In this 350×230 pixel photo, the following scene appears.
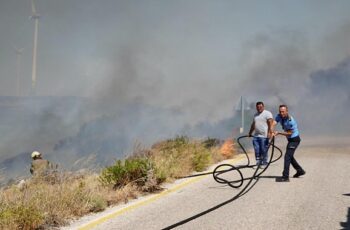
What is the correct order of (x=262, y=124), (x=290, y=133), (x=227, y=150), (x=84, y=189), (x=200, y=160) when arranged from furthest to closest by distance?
(x=227, y=150) → (x=200, y=160) → (x=262, y=124) → (x=290, y=133) → (x=84, y=189)

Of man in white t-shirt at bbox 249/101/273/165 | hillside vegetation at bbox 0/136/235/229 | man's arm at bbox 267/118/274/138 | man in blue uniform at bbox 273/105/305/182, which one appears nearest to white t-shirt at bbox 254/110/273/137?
man in white t-shirt at bbox 249/101/273/165

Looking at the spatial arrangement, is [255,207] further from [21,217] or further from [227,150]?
[227,150]

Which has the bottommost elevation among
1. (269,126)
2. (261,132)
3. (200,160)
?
(200,160)

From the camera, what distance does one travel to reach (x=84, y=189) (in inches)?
334

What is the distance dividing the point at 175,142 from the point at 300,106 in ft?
176

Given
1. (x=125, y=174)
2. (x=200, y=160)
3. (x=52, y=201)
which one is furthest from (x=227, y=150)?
(x=52, y=201)

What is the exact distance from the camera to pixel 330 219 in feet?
22.0

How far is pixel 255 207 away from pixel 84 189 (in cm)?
310

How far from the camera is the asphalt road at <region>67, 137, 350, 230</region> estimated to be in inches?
258

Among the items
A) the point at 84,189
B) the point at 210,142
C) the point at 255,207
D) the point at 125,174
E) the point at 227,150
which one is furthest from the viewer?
the point at 210,142

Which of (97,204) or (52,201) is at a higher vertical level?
(52,201)

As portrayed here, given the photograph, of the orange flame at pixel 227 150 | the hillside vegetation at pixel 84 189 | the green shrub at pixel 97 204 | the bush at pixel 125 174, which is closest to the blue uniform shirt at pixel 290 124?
the hillside vegetation at pixel 84 189

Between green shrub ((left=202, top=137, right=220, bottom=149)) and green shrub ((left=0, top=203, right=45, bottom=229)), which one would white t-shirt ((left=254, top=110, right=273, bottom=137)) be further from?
green shrub ((left=0, top=203, right=45, bottom=229))

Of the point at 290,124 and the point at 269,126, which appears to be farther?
the point at 269,126
